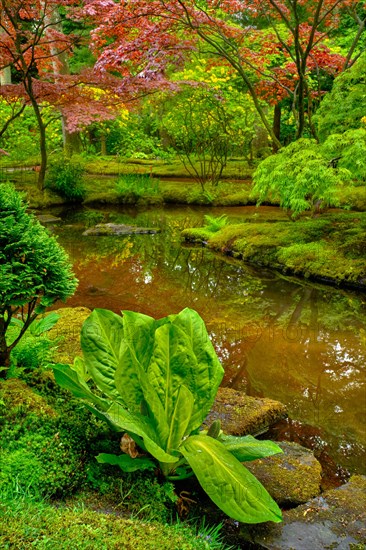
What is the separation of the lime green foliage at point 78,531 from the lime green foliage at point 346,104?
6.24 metres

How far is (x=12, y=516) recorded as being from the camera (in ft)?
4.61

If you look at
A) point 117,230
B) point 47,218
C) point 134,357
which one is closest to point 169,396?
point 134,357

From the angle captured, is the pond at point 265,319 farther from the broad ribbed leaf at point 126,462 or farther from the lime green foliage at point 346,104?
the lime green foliage at point 346,104

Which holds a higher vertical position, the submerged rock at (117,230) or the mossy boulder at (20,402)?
the mossy boulder at (20,402)

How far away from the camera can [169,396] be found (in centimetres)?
183

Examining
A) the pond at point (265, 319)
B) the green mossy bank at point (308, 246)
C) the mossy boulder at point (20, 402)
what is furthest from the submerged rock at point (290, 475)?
the green mossy bank at point (308, 246)

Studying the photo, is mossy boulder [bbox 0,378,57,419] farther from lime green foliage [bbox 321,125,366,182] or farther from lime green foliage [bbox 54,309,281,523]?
lime green foliage [bbox 321,125,366,182]

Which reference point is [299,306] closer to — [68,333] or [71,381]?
[68,333]

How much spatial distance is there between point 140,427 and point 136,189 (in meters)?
11.5

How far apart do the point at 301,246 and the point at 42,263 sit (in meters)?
4.94

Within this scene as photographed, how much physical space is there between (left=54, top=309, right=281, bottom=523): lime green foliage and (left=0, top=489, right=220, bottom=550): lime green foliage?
0.61 feet

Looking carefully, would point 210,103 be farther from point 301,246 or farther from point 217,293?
point 217,293

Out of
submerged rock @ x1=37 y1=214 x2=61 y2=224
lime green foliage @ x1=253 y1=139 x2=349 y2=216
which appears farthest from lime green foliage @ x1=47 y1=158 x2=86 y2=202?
lime green foliage @ x1=253 y1=139 x2=349 y2=216

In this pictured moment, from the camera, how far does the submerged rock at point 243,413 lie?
8.16ft
